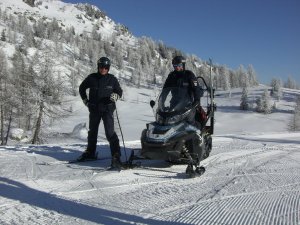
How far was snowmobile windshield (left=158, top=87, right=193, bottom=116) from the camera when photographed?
8156 millimetres

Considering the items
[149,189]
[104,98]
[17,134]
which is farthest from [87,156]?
[17,134]

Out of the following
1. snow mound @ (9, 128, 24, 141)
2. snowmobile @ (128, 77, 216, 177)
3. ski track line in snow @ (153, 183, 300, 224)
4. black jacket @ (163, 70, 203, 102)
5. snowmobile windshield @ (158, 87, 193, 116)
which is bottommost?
snow mound @ (9, 128, 24, 141)

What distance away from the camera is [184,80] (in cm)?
855

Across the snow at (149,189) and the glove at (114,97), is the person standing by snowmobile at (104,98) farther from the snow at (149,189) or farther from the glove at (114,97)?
the snow at (149,189)

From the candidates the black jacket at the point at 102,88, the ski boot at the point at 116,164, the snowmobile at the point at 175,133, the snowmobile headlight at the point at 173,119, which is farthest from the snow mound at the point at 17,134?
the snowmobile headlight at the point at 173,119

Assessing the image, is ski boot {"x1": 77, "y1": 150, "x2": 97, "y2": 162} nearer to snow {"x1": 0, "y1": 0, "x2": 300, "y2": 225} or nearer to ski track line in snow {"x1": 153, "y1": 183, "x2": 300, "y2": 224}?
snow {"x1": 0, "y1": 0, "x2": 300, "y2": 225}

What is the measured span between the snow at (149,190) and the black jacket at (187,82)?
162cm

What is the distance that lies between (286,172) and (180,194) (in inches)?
112

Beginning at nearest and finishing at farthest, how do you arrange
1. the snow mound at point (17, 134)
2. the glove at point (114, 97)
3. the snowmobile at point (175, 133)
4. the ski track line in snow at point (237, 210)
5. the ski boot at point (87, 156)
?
the ski track line in snow at point (237, 210)
the snowmobile at point (175, 133)
the glove at point (114, 97)
the ski boot at point (87, 156)
the snow mound at point (17, 134)

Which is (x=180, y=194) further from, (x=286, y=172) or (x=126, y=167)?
(x=286, y=172)

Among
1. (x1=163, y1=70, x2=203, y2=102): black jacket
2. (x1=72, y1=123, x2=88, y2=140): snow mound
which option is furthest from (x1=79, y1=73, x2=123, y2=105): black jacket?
(x1=72, y1=123, x2=88, y2=140): snow mound

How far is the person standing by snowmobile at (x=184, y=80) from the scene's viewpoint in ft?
27.5

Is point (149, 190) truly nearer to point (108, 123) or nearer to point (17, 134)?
point (108, 123)

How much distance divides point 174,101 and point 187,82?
0.53 metres
